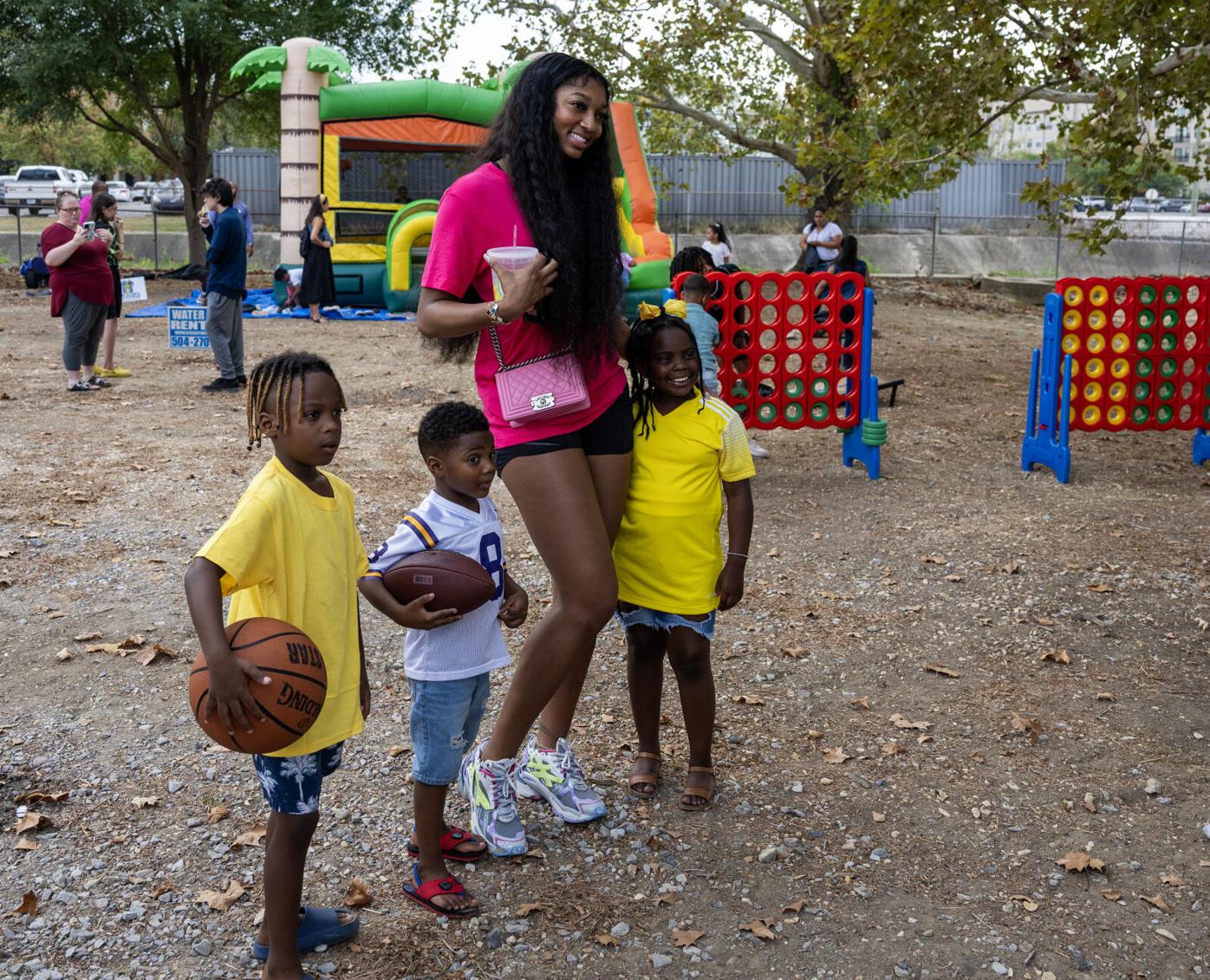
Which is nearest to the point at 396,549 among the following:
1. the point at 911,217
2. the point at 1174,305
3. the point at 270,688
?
the point at 270,688

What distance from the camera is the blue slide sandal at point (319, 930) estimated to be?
10.4 ft

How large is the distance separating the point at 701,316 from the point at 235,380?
5.66 meters

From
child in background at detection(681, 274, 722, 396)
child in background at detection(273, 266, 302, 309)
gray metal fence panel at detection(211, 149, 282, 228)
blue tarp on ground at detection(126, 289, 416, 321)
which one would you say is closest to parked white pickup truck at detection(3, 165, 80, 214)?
gray metal fence panel at detection(211, 149, 282, 228)

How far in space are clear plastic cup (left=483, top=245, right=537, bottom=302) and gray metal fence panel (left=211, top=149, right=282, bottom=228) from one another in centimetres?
3119

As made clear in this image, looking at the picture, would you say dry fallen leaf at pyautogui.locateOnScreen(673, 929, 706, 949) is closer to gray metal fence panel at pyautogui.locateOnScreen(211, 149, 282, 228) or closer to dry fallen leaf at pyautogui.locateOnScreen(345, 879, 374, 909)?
dry fallen leaf at pyautogui.locateOnScreen(345, 879, 374, 909)

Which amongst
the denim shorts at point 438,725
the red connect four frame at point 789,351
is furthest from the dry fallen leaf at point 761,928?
the red connect four frame at point 789,351

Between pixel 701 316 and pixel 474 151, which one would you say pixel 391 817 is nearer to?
pixel 474 151

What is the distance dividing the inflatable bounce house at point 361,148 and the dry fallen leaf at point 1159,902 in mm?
16024

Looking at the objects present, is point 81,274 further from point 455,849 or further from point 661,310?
point 455,849

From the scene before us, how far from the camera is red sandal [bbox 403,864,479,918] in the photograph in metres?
3.30

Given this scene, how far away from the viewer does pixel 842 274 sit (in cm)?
875

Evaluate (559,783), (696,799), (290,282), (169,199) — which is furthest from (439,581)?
(169,199)

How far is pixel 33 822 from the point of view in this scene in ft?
12.5

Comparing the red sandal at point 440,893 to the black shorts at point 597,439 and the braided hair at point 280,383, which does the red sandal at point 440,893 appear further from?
the braided hair at point 280,383
